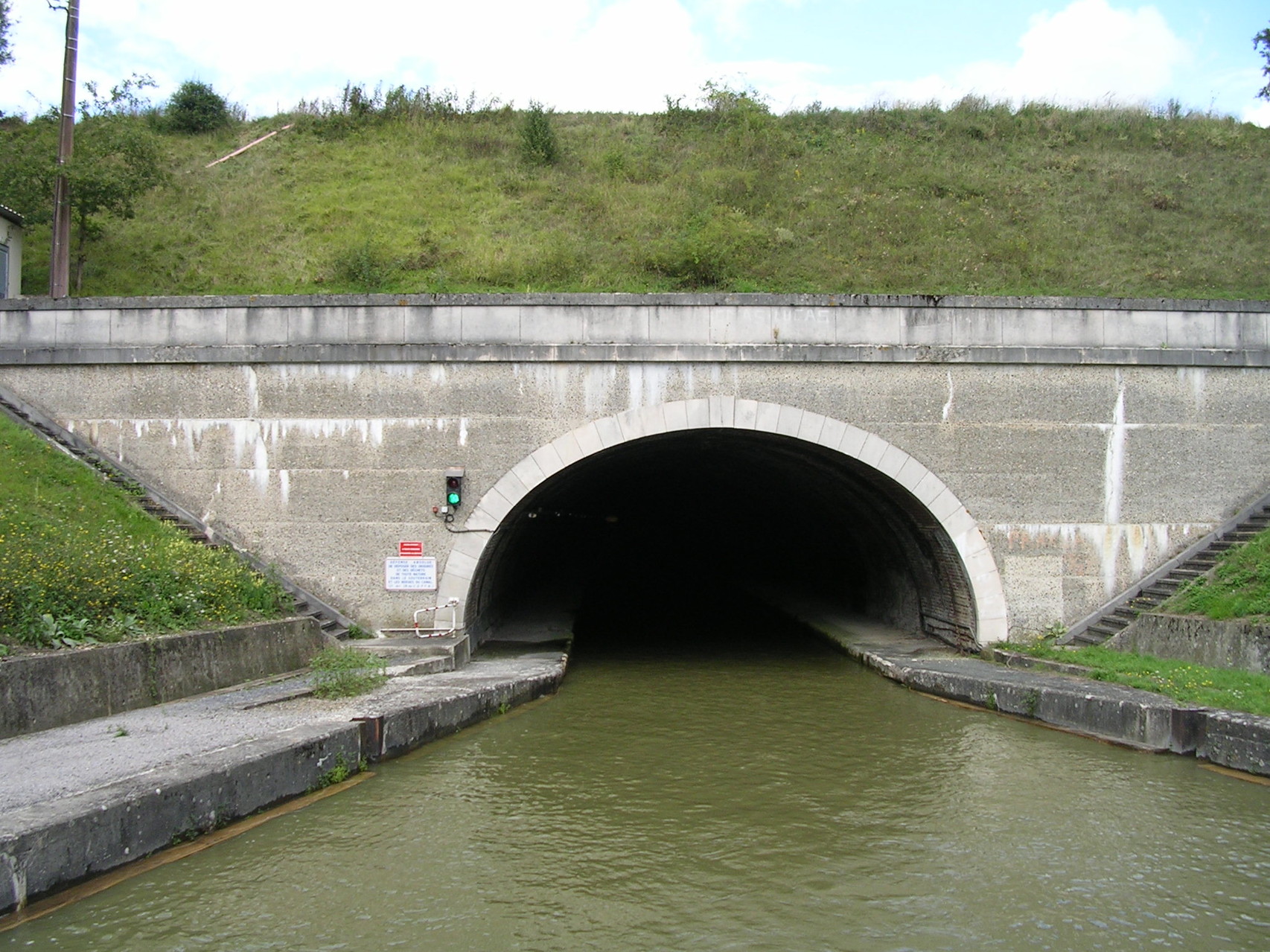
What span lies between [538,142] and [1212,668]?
643 inches

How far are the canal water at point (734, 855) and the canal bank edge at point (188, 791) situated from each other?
0.19m

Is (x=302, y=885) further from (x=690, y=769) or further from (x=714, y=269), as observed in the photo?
(x=714, y=269)

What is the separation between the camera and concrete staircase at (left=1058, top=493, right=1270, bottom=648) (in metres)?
11.9

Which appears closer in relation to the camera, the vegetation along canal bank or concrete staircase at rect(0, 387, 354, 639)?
the vegetation along canal bank

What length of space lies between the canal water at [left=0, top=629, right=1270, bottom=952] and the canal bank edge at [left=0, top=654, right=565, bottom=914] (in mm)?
189

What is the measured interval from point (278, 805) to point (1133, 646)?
9.29 meters

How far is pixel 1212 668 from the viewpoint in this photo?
32.9ft

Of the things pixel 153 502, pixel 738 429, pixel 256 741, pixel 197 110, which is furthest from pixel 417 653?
pixel 197 110

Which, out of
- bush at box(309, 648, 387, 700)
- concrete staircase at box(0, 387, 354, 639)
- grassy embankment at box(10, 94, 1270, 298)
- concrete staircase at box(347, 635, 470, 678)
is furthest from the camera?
grassy embankment at box(10, 94, 1270, 298)

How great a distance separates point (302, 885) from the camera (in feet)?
18.8

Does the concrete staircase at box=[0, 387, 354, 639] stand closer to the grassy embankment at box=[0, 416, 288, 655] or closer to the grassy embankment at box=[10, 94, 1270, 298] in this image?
the grassy embankment at box=[0, 416, 288, 655]

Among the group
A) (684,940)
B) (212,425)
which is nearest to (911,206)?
(212,425)

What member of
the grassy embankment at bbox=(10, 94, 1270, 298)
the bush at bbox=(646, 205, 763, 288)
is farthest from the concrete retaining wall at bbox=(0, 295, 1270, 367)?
the bush at bbox=(646, 205, 763, 288)

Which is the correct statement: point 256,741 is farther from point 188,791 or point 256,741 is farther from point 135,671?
point 135,671
